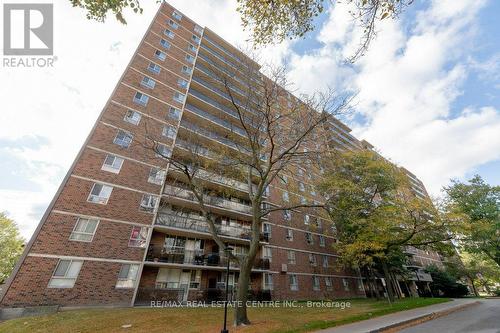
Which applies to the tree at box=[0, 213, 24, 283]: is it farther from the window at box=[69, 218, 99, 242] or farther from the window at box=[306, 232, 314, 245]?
the window at box=[306, 232, 314, 245]

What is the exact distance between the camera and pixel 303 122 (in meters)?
12.4

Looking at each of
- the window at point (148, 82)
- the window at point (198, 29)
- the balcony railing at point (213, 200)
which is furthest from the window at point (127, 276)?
the window at point (198, 29)

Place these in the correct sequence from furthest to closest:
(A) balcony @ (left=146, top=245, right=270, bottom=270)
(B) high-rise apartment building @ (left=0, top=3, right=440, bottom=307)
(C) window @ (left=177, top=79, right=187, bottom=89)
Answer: (C) window @ (left=177, top=79, right=187, bottom=89) < (A) balcony @ (left=146, top=245, right=270, bottom=270) < (B) high-rise apartment building @ (left=0, top=3, right=440, bottom=307)

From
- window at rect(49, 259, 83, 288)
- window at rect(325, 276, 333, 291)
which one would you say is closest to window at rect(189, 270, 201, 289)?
window at rect(49, 259, 83, 288)

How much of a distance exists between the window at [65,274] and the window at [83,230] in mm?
1336

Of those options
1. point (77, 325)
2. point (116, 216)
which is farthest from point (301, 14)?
point (116, 216)

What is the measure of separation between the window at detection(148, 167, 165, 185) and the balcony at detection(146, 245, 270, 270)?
5049mm

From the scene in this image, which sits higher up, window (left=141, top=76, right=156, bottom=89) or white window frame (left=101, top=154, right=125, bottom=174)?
window (left=141, top=76, right=156, bottom=89)

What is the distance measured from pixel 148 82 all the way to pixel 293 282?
24.7 m

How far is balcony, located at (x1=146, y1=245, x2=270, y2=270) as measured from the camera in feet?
54.3

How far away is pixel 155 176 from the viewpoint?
61.1ft

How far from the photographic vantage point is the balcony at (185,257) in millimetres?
16547

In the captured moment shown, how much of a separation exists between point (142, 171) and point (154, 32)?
59.2 ft

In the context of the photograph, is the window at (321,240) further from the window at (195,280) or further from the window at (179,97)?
the window at (179,97)
